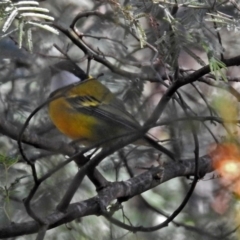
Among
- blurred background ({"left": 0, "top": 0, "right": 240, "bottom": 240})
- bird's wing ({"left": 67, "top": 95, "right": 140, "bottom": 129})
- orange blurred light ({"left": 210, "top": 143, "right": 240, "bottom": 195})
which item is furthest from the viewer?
bird's wing ({"left": 67, "top": 95, "right": 140, "bottom": 129})

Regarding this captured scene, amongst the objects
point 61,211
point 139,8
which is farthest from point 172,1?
point 61,211

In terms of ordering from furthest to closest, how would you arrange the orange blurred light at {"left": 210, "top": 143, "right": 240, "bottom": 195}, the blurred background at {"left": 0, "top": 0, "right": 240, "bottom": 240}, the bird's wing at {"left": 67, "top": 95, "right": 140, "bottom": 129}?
the bird's wing at {"left": 67, "top": 95, "right": 140, "bottom": 129} → the blurred background at {"left": 0, "top": 0, "right": 240, "bottom": 240} → the orange blurred light at {"left": 210, "top": 143, "right": 240, "bottom": 195}

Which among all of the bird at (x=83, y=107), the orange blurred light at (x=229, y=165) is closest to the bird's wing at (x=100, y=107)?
the bird at (x=83, y=107)

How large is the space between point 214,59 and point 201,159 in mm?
902

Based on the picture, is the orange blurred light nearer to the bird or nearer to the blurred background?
the blurred background

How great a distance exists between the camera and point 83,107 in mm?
2627

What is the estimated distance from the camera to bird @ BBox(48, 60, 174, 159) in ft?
7.59

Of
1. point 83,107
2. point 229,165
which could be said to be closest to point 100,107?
point 83,107

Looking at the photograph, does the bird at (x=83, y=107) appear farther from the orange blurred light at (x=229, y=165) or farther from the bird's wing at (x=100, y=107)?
the orange blurred light at (x=229, y=165)

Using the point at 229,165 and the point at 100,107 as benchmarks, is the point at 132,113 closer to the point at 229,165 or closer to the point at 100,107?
the point at 229,165

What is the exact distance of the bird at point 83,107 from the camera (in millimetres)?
2312

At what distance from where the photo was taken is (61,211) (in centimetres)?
165

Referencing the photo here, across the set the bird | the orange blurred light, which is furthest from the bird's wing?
the orange blurred light

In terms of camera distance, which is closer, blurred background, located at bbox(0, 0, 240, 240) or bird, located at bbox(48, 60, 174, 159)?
blurred background, located at bbox(0, 0, 240, 240)
